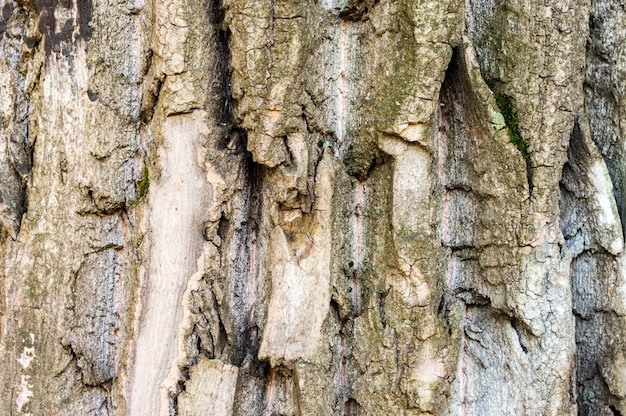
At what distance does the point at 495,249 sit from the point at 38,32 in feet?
5.91

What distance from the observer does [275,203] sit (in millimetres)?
2346

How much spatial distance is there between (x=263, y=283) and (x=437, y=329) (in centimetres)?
64

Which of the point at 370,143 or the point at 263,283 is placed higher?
the point at 370,143

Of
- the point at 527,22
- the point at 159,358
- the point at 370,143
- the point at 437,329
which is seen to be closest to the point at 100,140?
the point at 159,358

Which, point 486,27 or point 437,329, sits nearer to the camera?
point 437,329

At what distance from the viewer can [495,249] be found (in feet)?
8.11

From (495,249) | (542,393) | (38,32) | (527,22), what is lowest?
(542,393)

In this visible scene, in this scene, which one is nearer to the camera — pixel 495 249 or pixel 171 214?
pixel 171 214

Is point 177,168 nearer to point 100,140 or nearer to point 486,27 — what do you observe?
point 100,140

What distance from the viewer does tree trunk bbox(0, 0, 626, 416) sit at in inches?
90.7

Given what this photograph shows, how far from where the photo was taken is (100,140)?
2361mm

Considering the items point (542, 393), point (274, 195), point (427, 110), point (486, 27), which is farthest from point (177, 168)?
point (542, 393)

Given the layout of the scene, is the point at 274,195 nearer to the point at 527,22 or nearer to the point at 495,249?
the point at 495,249

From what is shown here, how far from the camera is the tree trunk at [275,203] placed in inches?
90.7
